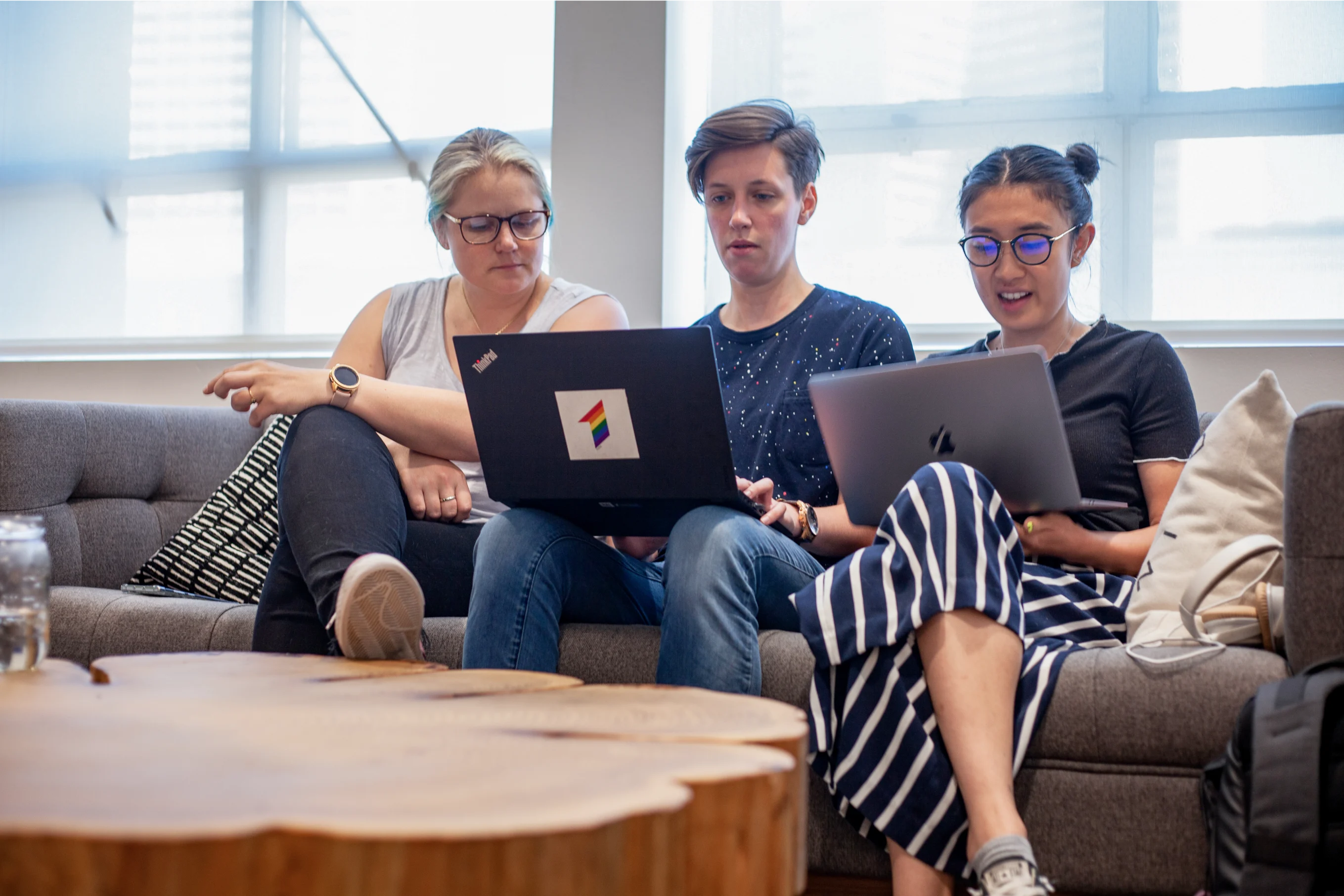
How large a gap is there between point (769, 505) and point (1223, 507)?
557mm

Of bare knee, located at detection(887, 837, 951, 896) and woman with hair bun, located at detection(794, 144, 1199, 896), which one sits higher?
woman with hair bun, located at detection(794, 144, 1199, 896)

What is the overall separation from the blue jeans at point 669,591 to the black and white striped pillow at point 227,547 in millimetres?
723

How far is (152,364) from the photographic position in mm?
3104

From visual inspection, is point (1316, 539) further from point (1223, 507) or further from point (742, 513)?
point (742, 513)

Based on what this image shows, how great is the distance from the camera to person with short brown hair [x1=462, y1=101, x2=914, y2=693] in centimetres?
139

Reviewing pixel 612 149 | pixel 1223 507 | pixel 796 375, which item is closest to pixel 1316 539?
pixel 1223 507

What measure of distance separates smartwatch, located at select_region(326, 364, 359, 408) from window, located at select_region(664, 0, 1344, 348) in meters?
1.13

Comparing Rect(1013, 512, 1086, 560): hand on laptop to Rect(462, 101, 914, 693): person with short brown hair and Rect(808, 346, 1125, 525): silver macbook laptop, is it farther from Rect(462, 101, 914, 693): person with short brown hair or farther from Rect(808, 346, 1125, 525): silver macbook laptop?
Rect(462, 101, 914, 693): person with short brown hair

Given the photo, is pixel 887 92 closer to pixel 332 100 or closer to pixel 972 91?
pixel 972 91

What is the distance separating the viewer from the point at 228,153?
3.24 meters

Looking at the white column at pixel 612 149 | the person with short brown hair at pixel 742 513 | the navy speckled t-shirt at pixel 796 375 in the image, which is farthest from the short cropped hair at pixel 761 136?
the white column at pixel 612 149

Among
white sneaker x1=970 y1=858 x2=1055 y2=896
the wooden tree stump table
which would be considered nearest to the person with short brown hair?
white sneaker x1=970 y1=858 x2=1055 y2=896

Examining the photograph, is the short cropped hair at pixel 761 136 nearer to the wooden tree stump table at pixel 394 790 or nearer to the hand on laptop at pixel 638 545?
the hand on laptop at pixel 638 545

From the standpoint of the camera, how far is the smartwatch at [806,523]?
5.23 ft
